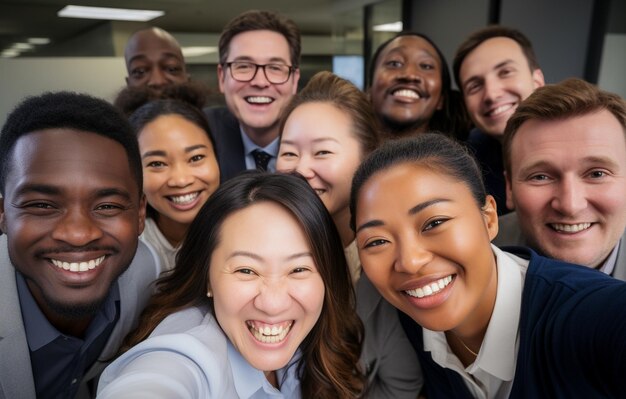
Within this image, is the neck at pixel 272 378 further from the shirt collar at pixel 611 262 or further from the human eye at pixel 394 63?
the human eye at pixel 394 63

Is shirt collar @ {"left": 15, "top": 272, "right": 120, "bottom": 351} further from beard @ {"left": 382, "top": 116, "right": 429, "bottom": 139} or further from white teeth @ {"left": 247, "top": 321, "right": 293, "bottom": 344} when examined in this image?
beard @ {"left": 382, "top": 116, "right": 429, "bottom": 139}

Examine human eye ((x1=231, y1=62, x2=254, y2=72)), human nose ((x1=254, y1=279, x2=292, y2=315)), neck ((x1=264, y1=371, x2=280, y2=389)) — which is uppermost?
human eye ((x1=231, y1=62, x2=254, y2=72))

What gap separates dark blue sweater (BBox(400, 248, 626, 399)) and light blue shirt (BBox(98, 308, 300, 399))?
0.74 metres

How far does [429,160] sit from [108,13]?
709cm

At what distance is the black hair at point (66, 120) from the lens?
4.47ft

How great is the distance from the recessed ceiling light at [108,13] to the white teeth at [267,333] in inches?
265

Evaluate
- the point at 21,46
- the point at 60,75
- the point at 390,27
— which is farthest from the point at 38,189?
the point at 390,27

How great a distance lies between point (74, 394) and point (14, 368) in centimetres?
25

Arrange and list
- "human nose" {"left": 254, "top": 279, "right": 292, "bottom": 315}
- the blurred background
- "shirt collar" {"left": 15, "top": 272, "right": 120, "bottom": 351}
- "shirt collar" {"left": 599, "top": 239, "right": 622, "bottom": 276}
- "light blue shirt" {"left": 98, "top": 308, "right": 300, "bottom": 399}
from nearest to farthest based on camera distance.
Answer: "light blue shirt" {"left": 98, "top": 308, "right": 300, "bottom": 399}
"human nose" {"left": 254, "top": 279, "right": 292, "bottom": 315}
"shirt collar" {"left": 15, "top": 272, "right": 120, "bottom": 351}
"shirt collar" {"left": 599, "top": 239, "right": 622, "bottom": 276}
the blurred background

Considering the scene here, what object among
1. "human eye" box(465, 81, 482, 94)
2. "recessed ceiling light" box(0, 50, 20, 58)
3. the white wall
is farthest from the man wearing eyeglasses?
"recessed ceiling light" box(0, 50, 20, 58)

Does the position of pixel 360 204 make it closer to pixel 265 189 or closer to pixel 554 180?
pixel 265 189

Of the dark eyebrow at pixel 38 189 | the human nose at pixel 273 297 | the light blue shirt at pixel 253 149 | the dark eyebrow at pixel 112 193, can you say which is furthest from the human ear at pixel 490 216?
the light blue shirt at pixel 253 149

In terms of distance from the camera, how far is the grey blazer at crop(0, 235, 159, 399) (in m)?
1.34

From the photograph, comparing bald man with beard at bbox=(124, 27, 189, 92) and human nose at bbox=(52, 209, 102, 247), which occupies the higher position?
bald man with beard at bbox=(124, 27, 189, 92)
